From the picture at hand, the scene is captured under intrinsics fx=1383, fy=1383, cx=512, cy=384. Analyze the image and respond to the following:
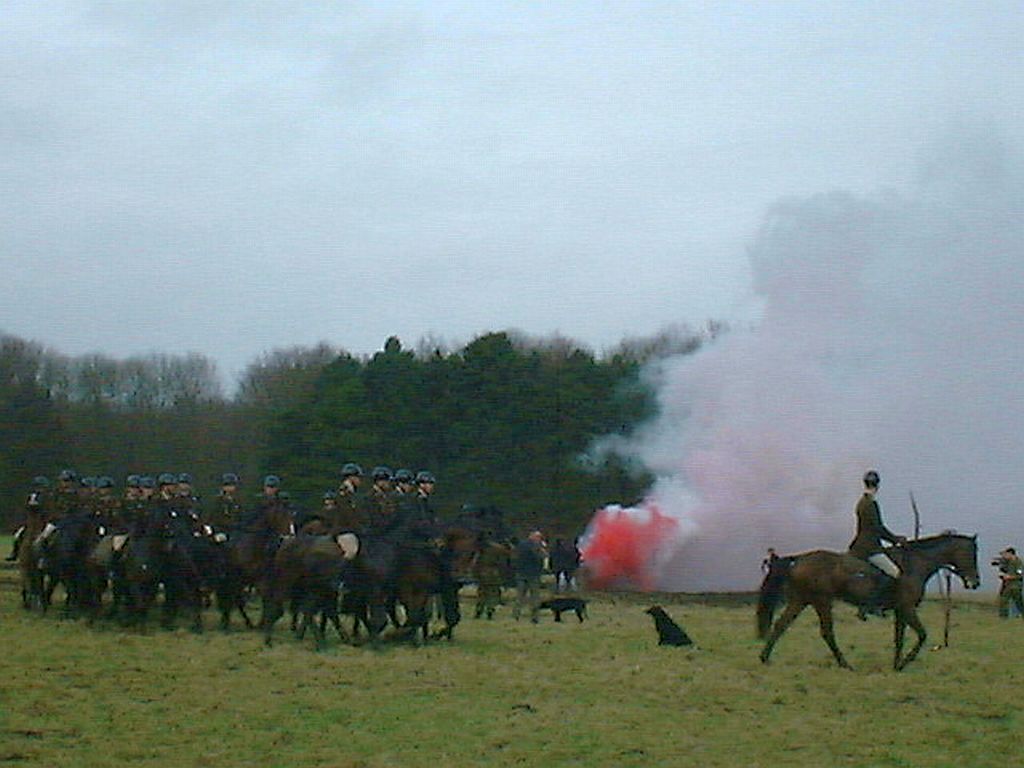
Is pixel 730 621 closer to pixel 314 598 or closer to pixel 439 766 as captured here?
pixel 314 598

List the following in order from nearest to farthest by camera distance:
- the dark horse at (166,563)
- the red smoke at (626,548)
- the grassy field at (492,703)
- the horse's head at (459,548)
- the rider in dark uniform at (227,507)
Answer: the grassy field at (492,703)
the horse's head at (459,548)
the dark horse at (166,563)
the rider in dark uniform at (227,507)
the red smoke at (626,548)

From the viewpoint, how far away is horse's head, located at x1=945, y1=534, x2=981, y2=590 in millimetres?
18891

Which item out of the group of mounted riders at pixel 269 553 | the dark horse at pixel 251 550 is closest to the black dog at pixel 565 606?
the group of mounted riders at pixel 269 553

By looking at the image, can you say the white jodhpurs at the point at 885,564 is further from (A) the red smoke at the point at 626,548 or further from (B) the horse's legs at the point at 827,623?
(A) the red smoke at the point at 626,548

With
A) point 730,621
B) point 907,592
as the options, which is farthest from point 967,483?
point 907,592

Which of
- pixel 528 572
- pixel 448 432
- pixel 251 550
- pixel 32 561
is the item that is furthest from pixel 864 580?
pixel 448 432

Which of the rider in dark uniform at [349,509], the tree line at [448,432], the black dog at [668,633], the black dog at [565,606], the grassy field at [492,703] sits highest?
the tree line at [448,432]

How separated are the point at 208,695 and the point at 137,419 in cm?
6447

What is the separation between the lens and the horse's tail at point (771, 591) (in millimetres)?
19297

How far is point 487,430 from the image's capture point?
205 ft

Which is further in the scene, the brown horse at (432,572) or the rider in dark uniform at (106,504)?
the rider in dark uniform at (106,504)

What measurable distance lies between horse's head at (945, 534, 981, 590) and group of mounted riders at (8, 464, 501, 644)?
6625 mm

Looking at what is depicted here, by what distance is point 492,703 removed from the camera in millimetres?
14609

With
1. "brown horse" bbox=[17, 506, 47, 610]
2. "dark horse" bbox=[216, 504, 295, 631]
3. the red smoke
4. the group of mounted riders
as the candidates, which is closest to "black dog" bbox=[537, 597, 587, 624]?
the group of mounted riders
